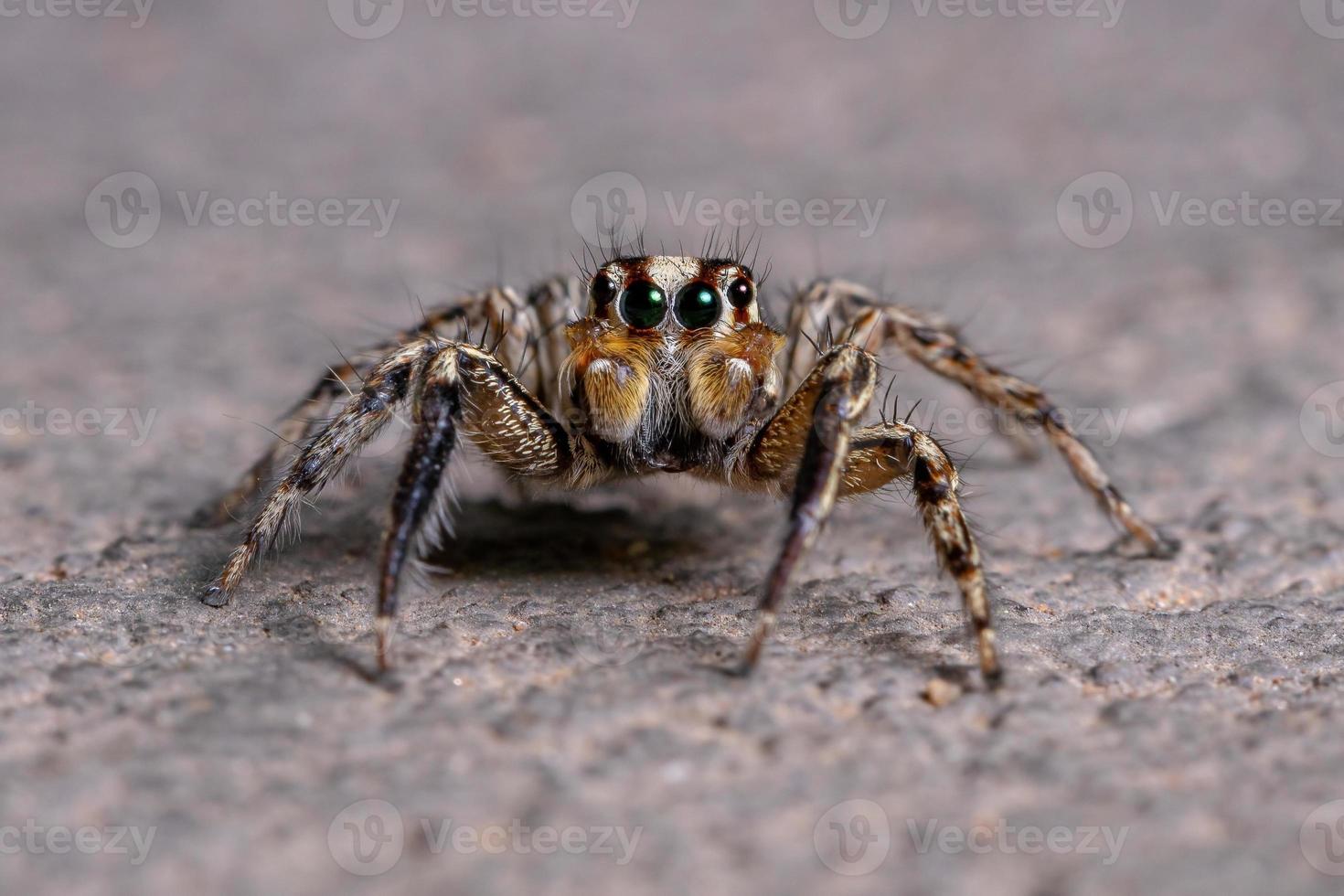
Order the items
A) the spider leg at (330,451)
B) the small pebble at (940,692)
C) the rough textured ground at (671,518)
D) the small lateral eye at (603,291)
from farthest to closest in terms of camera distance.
Answer: the small lateral eye at (603,291)
the spider leg at (330,451)
the small pebble at (940,692)
the rough textured ground at (671,518)

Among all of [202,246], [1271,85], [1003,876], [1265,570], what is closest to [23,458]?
[202,246]

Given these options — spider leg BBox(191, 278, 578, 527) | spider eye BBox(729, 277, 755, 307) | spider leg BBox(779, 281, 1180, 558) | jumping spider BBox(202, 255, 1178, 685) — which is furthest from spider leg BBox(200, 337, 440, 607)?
spider leg BBox(779, 281, 1180, 558)

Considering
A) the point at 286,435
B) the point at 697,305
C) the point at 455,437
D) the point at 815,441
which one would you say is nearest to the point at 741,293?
the point at 697,305

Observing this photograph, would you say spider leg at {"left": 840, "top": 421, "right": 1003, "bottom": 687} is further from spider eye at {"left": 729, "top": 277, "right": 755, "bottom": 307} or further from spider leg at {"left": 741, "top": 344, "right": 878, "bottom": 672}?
spider eye at {"left": 729, "top": 277, "right": 755, "bottom": 307}

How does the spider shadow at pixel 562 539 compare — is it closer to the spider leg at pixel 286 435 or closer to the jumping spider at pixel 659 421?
the jumping spider at pixel 659 421

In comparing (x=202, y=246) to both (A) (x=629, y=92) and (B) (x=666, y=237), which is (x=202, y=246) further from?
(A) (x=629, y=92)

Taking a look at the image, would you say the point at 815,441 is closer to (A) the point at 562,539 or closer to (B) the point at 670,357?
(B) the point at 670,357

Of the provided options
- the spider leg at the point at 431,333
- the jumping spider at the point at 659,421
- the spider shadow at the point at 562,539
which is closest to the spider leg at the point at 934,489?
the jumping spider at the point at 659,421

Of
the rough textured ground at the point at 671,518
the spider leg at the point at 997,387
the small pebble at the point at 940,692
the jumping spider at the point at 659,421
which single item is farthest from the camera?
the spider leg at the point at 997,387
